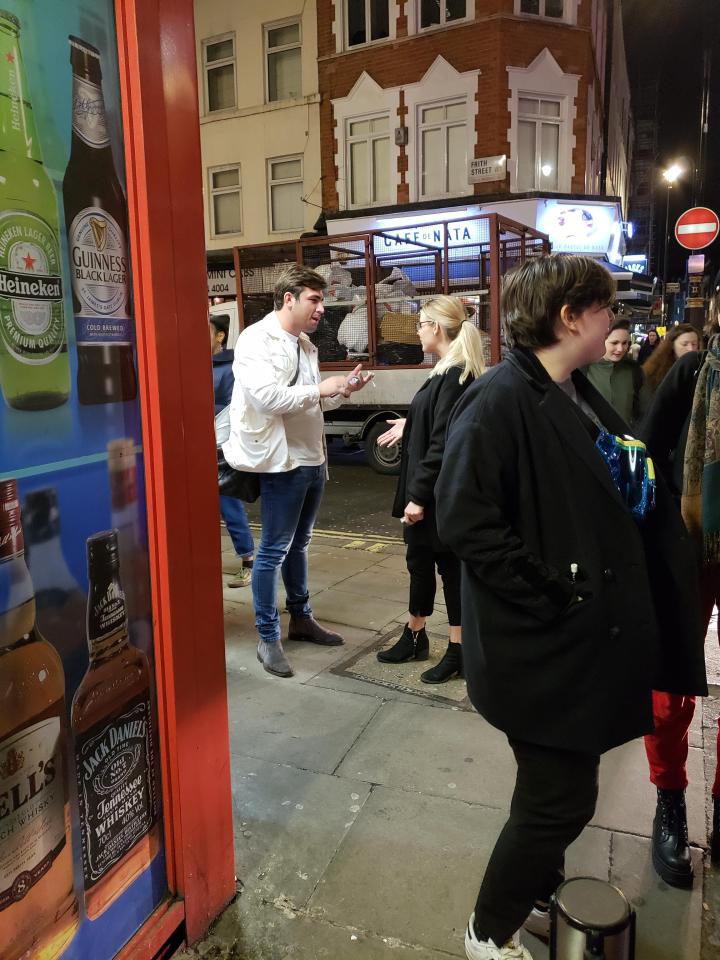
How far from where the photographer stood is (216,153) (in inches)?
678

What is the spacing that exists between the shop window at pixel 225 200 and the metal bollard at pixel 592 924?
57.8 ft

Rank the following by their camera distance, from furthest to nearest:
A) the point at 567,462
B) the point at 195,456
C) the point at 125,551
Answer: the point at 195,456
the point at 125,551
the point at 567,462

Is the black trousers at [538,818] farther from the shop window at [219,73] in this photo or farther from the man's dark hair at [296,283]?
the shop window at [219,73]

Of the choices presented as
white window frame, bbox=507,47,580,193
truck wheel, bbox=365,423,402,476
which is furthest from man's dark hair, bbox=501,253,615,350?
white window frame, bbox=507,47,580,193

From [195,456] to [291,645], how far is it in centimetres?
Answer: 255

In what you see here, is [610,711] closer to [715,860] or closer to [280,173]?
[715,860]

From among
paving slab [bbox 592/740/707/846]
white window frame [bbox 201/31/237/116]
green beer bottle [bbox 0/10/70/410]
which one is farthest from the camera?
A: white window frame [bbox 201/31/237/116]

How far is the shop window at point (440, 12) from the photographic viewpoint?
585 inches

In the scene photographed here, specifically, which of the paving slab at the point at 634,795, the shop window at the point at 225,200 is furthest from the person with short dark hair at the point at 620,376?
the shop window at the point at 225,200

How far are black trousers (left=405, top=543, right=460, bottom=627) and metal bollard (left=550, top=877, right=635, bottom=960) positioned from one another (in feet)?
6.82

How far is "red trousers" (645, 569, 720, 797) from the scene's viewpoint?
2326 millimetres

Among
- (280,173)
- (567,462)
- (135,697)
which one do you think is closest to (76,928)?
(135,697)

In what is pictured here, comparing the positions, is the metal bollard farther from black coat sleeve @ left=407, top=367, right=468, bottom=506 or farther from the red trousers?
black coat sleeve @ left=407, top=367, right=468, bottom=506

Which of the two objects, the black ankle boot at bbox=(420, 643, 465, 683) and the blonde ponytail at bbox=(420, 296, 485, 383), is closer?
the blonde ponytail at bbox=(420, 296, 485, 383)
